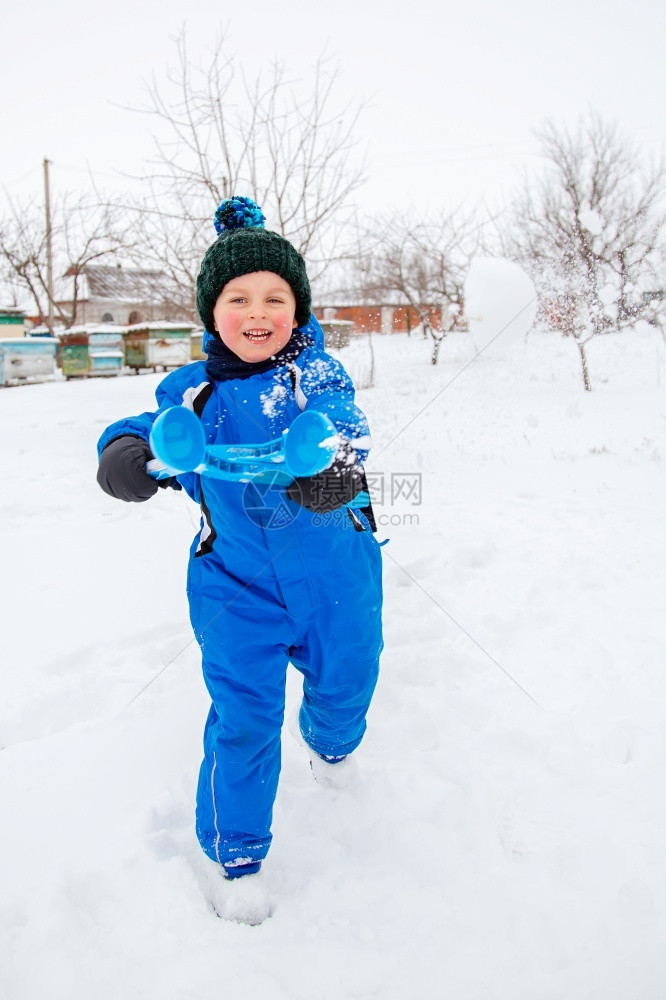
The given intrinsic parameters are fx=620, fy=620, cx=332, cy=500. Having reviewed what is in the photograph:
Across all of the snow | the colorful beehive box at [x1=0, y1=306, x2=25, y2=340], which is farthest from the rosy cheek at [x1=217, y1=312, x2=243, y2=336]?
the colorful beehive box at [x1=0, y1=306, x2=25, y2=340]

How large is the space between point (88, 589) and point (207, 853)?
1.59 m

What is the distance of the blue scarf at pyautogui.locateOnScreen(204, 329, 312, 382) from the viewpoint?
1373mm

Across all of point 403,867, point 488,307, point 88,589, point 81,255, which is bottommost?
point 403,867

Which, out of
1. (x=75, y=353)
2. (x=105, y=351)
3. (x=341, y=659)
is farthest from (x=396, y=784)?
(x=105, y=351)

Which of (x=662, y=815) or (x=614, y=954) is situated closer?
(x=614, y=954)

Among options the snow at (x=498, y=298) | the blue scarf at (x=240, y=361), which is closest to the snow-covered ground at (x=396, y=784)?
the blue scarf at (x=240, y=361)

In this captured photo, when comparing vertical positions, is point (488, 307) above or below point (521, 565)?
above

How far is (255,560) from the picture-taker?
1.33 metres

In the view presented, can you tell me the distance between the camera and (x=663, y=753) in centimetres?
169

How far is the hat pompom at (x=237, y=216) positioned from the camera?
5.02ft

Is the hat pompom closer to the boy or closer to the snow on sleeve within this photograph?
the boy

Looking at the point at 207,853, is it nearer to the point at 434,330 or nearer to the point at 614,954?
the point at 614,954

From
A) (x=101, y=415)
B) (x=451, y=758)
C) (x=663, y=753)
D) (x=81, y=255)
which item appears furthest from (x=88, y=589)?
(x=81, y=255)

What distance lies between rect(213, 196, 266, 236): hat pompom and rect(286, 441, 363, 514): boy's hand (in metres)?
0.70
